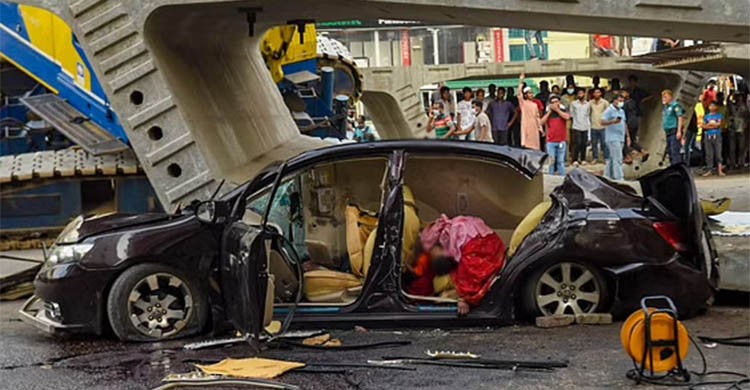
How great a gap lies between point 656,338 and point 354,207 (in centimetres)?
267

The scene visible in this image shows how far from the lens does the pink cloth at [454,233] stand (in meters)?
7.17

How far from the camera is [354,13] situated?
11.3 m

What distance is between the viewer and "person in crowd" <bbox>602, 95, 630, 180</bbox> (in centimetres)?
1625

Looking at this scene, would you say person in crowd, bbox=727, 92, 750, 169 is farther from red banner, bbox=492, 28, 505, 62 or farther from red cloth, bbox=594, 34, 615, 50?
red banner, bbox=492, 28, 505, 62

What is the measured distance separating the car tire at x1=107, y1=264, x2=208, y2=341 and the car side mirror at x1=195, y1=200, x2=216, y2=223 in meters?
0.41

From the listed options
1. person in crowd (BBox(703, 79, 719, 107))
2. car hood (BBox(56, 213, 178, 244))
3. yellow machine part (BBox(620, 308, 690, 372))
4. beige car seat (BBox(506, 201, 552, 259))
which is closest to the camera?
yellow machine part (BBox(620, 308, 690, 372))

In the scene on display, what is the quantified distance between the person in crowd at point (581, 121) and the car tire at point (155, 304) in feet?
40.7

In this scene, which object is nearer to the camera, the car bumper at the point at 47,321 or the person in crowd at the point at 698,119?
the car bumper at the point at 47,321

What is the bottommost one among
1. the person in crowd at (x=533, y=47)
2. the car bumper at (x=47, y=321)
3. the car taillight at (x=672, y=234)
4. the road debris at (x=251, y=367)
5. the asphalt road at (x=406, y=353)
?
the asphalt road at (x=406, y=353)

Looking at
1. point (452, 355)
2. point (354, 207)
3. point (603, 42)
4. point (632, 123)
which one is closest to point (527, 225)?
point (354, 207)

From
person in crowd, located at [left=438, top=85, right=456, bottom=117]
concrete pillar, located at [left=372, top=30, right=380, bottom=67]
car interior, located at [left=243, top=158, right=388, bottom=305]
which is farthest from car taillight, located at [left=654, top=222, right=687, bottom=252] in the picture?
A: concrete pillar, located at [left=372, top=30, right=380, bottom=67]

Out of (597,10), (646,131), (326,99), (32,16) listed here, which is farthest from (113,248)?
(646,131)

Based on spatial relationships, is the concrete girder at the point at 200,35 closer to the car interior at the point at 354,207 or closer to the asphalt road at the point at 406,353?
the car interior at the point at 354,207

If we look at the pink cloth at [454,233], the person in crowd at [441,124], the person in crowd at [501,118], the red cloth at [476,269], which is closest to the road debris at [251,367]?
the red cloth at [476,269]
